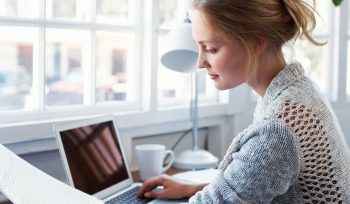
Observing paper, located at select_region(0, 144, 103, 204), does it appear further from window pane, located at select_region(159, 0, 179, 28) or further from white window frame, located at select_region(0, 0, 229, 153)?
window pane, located at select_region(159, 0, 179, 28)

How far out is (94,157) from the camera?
1432 millimetres

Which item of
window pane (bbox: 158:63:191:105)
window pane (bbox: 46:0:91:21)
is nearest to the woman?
window pane (bbox: 46:0:91:21)

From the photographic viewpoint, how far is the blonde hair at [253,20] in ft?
3.43

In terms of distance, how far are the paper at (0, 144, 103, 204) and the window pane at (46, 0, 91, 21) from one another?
2.81 ft

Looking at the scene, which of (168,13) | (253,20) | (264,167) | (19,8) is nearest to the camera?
(264,167)

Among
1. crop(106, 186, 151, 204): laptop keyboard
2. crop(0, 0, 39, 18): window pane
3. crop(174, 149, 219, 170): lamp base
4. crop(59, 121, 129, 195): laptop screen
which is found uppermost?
crop(0, 0, 39, 18): window pane

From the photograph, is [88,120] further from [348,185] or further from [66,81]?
[348,185]

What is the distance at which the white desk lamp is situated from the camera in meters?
1.63

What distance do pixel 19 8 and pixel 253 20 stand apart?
908 mm

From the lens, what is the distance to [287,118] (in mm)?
981

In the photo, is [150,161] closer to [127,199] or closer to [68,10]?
[127,199]

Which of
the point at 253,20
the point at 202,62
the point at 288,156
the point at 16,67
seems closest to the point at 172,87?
the point at 16,67

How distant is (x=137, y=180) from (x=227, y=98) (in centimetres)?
68

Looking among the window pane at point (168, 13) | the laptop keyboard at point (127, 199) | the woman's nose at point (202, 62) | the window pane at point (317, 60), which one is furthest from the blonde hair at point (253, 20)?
Result: the window pane at point (317, 60)
